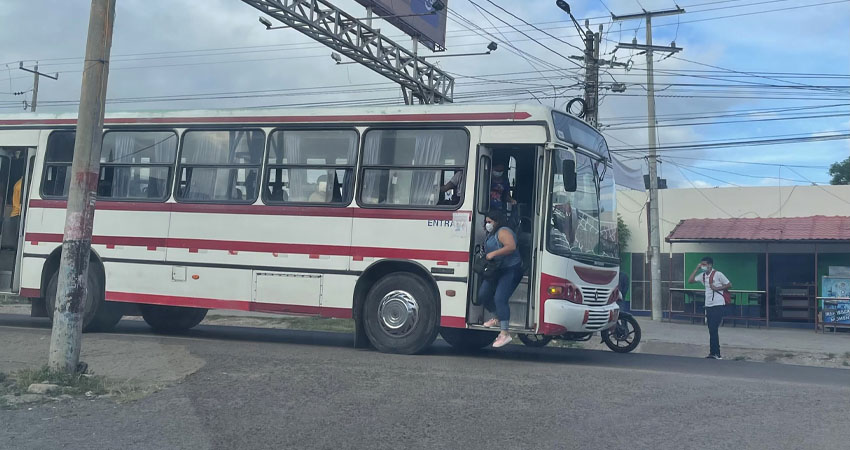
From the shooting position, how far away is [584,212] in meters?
10.4

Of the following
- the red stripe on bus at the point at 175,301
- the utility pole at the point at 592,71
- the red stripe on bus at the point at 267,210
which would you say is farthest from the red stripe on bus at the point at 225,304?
the utility pole at the point at 592,71

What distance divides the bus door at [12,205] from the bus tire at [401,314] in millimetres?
5901

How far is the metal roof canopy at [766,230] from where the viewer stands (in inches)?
825

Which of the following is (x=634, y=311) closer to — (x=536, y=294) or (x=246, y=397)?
(x=536, y=294)

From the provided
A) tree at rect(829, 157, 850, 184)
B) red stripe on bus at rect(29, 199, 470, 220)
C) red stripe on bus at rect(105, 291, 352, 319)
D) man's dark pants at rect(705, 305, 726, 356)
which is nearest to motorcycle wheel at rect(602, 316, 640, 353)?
man's dark pants at rect(705, 305, 726, 356)

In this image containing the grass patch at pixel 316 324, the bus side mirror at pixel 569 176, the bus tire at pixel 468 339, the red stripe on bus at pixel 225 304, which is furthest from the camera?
the grass patch at pixel 316 324

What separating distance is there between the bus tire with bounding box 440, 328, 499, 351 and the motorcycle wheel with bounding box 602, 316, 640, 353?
2377mm

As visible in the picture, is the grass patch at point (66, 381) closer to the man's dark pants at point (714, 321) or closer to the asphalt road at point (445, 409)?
the asphalt road at point (445, 409)

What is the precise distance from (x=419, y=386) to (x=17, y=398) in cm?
350

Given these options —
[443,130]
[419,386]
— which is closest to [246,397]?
[419,386]

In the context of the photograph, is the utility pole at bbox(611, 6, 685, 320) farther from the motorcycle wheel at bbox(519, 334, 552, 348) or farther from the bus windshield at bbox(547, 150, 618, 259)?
the bus windshield at bbox(547, 150, 618, 259)

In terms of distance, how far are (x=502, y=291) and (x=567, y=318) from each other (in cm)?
82

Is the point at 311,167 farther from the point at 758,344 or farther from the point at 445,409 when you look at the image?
the point at 758,344

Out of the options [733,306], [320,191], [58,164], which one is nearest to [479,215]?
[320,191]
